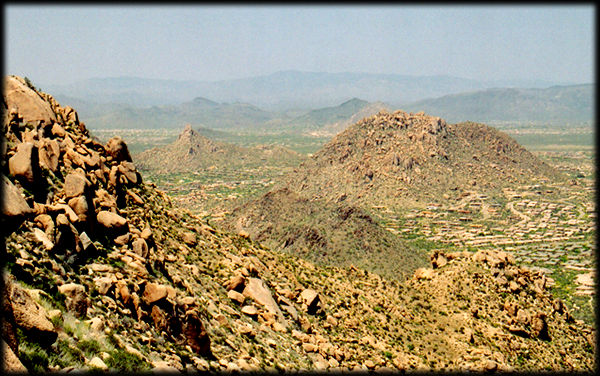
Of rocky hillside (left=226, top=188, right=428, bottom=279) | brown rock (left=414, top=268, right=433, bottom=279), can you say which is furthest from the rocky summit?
rocky hillside (left=226, top=188, right=428, bottom=279)

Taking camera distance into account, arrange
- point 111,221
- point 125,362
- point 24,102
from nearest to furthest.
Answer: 1. point 125,362
2. point 111,221
3. point 24,102

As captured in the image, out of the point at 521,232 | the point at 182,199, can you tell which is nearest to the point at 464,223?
the point at 521,232

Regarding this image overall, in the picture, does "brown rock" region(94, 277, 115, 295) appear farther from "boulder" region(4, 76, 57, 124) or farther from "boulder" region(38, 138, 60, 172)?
"boulder" region(4, 76, 57, 124)

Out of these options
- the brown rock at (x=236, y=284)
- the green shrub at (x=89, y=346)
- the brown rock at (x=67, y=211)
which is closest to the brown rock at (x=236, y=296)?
the brown rock at (x=236, y=284)

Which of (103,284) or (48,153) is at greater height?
(48,153)

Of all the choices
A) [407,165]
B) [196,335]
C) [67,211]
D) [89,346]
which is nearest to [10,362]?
[89,346]

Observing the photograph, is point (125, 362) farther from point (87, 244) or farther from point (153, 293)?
point (87, 244)

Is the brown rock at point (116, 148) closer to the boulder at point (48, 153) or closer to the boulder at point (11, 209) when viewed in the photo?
the boulder at point (48, 153)

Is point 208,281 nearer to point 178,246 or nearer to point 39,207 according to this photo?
point 178,246
